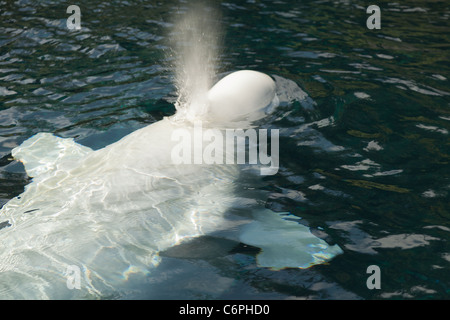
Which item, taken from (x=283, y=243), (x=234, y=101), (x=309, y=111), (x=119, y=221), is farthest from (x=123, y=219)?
(x=309, y=111)

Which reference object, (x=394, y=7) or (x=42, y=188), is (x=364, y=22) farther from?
(x=42, y=188)

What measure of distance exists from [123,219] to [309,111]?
9.82ft

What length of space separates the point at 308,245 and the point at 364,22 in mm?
6980

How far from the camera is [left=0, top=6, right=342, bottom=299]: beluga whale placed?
11.6 ft

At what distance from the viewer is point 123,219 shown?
3977mm

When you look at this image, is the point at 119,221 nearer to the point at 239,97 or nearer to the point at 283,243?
the point at 283,243

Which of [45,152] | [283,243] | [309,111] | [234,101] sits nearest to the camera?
[283,243]

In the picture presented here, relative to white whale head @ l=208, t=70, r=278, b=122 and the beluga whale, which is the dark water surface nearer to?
the beluga whale

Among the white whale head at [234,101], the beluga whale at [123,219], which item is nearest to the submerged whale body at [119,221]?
the beluga whale at [123,219]

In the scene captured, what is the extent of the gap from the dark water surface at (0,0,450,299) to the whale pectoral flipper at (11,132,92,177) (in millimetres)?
163

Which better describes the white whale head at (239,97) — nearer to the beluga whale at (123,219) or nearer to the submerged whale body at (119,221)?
the beluga whale at (123,219)

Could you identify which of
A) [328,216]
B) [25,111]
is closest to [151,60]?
[25,111]

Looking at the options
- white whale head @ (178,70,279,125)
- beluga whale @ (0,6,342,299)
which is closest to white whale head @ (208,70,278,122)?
white whale head @ (178,70,279,125)

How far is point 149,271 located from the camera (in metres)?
3.67
